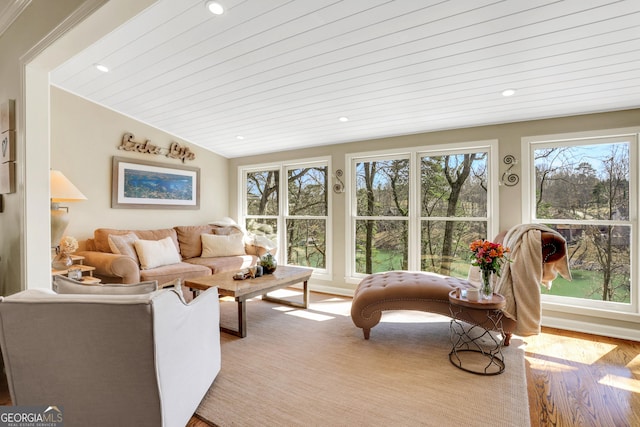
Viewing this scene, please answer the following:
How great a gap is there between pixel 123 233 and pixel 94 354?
117 inches

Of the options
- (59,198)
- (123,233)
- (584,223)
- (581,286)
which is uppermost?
(59,198)

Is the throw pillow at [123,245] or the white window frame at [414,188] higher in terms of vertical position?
the white window frame at [414,188]

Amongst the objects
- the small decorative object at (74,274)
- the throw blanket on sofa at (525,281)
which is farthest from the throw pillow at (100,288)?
the throw blanket on sofa at (525,281)

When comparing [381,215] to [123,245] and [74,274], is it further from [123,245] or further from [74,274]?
[74,274]

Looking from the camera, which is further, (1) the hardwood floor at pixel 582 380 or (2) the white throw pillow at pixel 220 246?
(2) the white throw pillow at pixel 220 246

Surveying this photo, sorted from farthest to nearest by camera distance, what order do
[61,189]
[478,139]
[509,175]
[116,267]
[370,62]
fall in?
1. [478,139]
2. [509,175]
3. [116,267]
4. [61,189]
5. [370,62]

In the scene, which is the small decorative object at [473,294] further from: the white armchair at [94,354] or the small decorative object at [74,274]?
the small decorative object at [74,274]

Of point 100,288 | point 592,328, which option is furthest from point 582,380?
point 100,288

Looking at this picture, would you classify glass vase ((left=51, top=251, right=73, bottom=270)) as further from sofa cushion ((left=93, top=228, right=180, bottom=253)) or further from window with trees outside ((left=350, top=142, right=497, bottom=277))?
window with trees outside ((left=350, top=142, right=497, bottom=277))

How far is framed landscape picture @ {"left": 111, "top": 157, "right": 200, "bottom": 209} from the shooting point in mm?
4300

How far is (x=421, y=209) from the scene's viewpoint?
415 cm

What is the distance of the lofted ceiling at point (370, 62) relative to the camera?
82.7 inches

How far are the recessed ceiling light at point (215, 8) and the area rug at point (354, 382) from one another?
2.54 metres

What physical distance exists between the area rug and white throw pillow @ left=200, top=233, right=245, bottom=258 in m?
1.71
